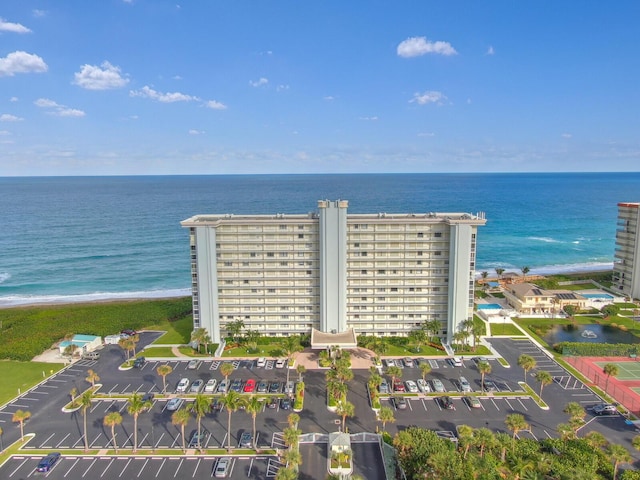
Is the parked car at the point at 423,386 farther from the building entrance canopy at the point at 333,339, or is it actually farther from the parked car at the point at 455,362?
the building entrance canopy at the point at 333,339

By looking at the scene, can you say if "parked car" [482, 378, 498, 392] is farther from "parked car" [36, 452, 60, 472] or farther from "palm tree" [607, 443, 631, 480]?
"parked car" [36, 452, 60, 472]

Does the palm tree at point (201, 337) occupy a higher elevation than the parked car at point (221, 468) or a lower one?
higher

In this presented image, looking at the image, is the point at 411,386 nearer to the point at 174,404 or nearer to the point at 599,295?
the point at 174,404

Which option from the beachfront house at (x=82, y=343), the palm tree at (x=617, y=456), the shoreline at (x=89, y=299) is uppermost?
the palm tree at (x=617, y=456)

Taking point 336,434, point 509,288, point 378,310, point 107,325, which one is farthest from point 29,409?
point 509,288

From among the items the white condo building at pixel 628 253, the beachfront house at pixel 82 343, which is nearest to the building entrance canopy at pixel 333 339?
the beachfront house at pixel 82 343

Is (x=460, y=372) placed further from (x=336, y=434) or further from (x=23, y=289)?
(x=23, y=289)
